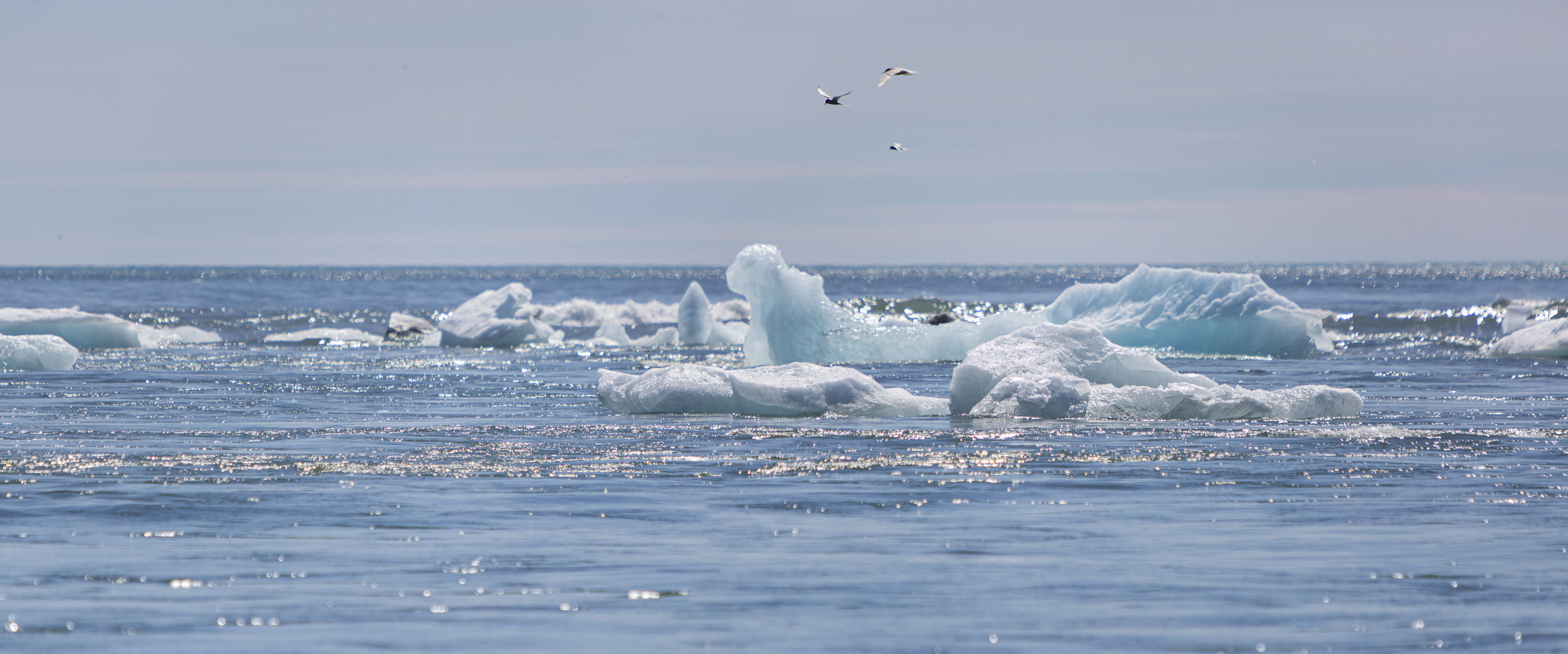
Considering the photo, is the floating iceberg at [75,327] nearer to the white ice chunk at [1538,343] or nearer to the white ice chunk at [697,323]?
the white ice chunk at [697,323]

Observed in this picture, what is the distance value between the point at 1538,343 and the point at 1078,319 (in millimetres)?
7776

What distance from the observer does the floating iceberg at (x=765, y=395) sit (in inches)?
590

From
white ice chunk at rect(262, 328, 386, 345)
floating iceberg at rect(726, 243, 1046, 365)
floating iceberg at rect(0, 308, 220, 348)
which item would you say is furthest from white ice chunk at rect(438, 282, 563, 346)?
floating iceberg at rect(726, 243, 1046, 365)

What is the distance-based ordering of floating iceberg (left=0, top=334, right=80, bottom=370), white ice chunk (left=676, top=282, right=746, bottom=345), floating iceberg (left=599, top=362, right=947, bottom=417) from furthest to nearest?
1. white ice chunk (left=676, top=282, right=746, bottom=345)
2. floating iceberg (left=0, top=334, right=80, bottom=370)
3. floating iceberg (left=599, top=362, right=947, bottom=417)

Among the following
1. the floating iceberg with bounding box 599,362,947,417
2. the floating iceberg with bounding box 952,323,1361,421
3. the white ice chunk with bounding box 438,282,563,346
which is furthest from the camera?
the white ice chunk with bounding box 438,282,563,346

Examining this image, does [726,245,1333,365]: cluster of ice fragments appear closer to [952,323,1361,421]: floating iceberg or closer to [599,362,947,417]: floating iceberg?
[599,362,947,417]: floating iceberg

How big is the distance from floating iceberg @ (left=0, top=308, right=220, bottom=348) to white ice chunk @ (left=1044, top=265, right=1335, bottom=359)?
19.7 metres

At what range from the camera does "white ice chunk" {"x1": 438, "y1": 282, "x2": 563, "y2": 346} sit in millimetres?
33094

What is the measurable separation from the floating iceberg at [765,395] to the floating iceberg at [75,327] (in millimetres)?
19417

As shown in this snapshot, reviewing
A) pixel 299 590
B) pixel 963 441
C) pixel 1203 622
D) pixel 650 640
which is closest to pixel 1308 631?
pixel 1203 622

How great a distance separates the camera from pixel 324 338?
36.9 meters

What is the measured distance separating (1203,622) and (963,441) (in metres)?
6.43

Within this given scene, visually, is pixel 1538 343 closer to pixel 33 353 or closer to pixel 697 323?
pixel 697 323

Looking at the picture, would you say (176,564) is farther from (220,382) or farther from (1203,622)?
(220,382)
